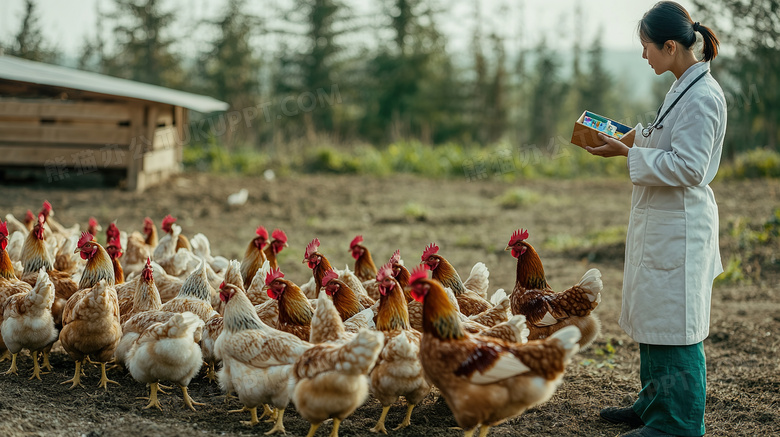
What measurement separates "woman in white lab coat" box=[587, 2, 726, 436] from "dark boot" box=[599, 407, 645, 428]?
1.22 feet

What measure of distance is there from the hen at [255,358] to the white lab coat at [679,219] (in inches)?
76.0

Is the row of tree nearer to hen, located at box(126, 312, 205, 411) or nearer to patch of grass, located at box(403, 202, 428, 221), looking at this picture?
patch of grass, located at box(403, 202, 428, 221)

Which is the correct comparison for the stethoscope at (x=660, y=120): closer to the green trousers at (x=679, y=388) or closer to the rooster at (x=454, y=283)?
the green trousers at (x=679, y=388)

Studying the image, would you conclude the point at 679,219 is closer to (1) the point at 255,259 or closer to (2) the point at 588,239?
(1) the point at 255,259

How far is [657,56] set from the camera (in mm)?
3303

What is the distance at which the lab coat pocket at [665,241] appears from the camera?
3244 mm

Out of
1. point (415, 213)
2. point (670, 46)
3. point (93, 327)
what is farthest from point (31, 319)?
point (415, 213)

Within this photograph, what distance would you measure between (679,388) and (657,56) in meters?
1.76

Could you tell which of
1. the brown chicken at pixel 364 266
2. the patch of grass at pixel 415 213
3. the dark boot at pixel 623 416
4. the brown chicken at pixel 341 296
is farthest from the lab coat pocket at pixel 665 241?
the patch of grass at pixel 415 213

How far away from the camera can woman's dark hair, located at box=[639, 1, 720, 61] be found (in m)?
3.21

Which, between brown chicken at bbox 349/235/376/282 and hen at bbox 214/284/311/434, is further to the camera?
brown chicken at bbox 349/235/376/282

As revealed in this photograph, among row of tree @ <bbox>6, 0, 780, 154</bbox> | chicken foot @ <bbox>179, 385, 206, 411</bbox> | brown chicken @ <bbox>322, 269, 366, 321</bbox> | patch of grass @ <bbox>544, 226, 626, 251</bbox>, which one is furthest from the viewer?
row of tree @ <bbox>6, 0, 780, 154</bbox>

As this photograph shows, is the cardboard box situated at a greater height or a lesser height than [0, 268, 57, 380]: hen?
greater

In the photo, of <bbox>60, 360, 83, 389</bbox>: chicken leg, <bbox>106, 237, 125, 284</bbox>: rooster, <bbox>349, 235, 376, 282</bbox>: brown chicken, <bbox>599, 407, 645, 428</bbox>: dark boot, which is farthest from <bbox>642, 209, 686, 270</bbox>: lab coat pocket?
<bbox>106, 237, 125, 284</bbox>: rooster
